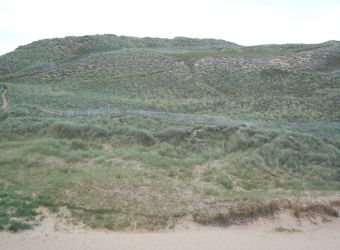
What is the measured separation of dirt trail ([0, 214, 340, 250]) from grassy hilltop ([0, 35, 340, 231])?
500 mm

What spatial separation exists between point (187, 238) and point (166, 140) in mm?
8688

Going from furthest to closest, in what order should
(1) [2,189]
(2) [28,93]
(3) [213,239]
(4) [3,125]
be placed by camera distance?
(2) [28,93] → (4) [3,125] → (1) [2,189] → (3) [213,239]

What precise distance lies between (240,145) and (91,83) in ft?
68.2

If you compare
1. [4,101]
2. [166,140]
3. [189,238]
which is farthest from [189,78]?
[189,238]

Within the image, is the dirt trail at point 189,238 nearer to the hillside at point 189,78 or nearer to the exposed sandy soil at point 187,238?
the exposed sandy soil at point 187,238

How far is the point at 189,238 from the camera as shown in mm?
13961

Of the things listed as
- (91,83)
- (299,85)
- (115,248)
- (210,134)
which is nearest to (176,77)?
(91,83)

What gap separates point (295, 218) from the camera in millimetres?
15992

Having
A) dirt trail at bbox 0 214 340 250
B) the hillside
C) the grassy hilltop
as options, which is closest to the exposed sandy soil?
dirt trail at bbox 0 214 340 250

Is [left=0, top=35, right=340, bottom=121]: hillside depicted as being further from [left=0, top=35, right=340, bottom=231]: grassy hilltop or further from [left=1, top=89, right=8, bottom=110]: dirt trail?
[left=1, top=89, right=8, bottom=110]: dirt trail

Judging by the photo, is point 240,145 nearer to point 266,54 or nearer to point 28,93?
point 28,93

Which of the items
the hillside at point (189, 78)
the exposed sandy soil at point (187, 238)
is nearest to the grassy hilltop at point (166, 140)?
the hillside at point (189, 78)

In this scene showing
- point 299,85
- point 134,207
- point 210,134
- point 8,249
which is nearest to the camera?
point 8,249

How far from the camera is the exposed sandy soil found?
42.7 ft
